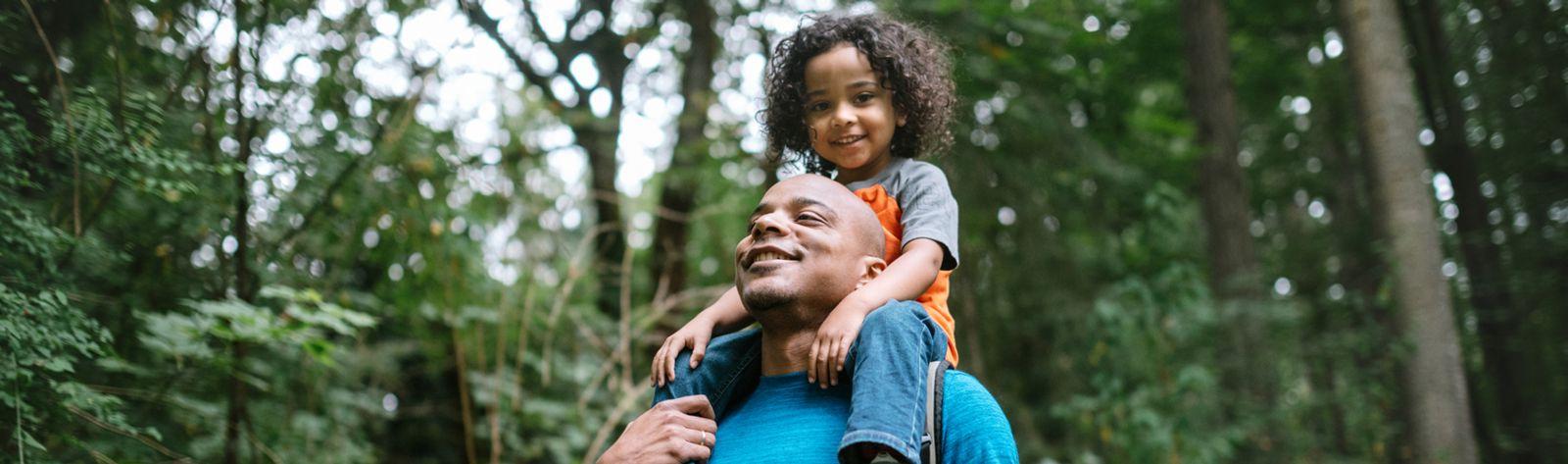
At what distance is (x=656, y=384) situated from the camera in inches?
95.9

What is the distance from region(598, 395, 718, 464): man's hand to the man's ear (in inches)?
17.3

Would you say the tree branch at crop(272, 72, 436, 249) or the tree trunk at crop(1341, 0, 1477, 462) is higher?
the tree branch at crop(272, 72, 436, 249)

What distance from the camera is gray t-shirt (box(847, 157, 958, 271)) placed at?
2.41 metres

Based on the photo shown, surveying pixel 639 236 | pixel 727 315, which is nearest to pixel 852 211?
pixel 727 315

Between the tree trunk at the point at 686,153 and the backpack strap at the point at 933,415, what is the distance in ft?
15.0

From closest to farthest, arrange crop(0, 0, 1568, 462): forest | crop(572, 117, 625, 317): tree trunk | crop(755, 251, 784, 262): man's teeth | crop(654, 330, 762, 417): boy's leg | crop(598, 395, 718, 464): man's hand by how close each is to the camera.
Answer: crop(598, 395, 718, 464): man's hand
crop(755, 251, 784, 262): man's teeth
crop(654, 330, 762, 417): boy's leg
crop(0, 0, 1568, 462): forest
crop(572, 117, 625, 317): tree trunk

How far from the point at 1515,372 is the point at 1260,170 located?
226 inches

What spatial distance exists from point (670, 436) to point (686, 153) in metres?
5.42

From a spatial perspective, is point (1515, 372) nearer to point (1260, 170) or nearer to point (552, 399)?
point (1260, 170)

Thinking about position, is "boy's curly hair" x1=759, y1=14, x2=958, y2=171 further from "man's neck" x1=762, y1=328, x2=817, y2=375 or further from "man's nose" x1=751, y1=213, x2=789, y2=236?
"man's neck" x1=762, y1=328, x2=817, y2=375

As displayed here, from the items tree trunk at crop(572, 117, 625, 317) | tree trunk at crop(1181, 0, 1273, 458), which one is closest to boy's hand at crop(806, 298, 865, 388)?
tree trunk at crop(572, 117, 625, 317)

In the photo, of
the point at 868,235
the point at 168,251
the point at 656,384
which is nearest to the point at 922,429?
the point at 868,235

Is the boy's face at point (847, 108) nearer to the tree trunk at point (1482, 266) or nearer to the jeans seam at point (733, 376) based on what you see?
the jeans seam at point (733, 376)

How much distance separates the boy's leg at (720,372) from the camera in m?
2.40
